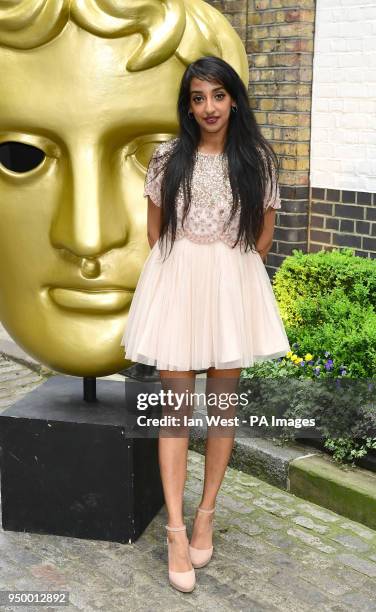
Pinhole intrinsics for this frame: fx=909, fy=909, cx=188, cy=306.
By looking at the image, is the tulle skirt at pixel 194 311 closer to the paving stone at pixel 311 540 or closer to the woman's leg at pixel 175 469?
the woman's leg at pixel 175 469

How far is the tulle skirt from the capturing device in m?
3.34

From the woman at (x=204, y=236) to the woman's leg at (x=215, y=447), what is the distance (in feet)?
0.38

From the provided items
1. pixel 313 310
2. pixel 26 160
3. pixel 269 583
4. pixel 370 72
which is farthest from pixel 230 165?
pixel 370 72

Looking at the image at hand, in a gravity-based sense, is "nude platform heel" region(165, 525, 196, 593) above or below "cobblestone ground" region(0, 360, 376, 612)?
above

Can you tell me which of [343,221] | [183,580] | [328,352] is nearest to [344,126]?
[343,221]

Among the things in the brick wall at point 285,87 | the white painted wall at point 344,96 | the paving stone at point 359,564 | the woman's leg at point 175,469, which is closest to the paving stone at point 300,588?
the paving stone at point 359,564

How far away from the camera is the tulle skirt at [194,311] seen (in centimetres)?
334

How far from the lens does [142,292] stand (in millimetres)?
3424

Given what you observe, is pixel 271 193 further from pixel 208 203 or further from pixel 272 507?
pixel 272 507

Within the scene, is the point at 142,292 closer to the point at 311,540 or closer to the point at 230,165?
the point at 230,165

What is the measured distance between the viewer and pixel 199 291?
132 inches

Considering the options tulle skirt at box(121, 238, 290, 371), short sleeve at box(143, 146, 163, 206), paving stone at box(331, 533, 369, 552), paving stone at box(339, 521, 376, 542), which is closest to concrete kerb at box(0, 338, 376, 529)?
paving stone at box(339, 521, 376, 542)

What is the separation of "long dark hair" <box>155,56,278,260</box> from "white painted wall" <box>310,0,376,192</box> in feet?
8.51

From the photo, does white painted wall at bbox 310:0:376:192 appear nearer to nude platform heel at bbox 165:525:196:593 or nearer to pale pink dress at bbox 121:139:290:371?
pale pink dress at bbox 121:139:290:371
